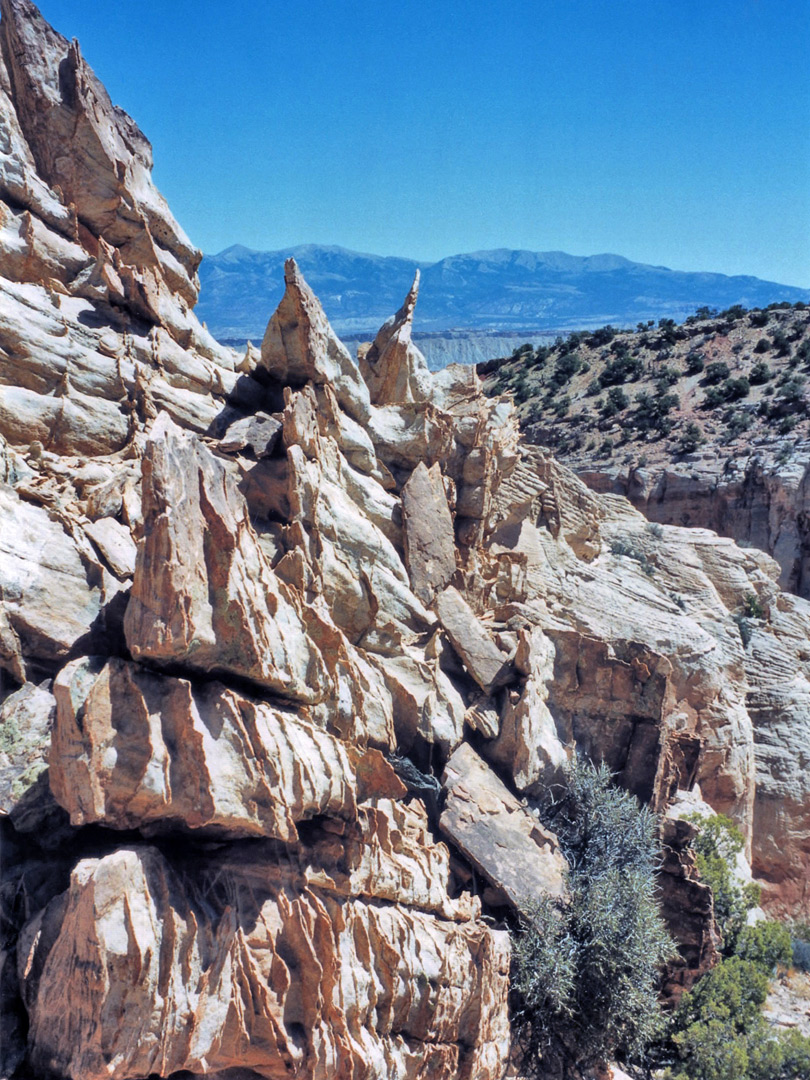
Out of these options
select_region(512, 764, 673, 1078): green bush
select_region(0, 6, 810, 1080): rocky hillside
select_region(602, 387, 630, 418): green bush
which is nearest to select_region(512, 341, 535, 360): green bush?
select_region(602, 387, 630, 418): green bush

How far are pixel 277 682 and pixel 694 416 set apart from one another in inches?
1748

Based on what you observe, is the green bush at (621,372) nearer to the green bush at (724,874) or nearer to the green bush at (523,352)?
the green bush at (523,352)

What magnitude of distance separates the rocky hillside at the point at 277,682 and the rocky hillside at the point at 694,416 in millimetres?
19688

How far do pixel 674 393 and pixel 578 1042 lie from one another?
45.3 metres

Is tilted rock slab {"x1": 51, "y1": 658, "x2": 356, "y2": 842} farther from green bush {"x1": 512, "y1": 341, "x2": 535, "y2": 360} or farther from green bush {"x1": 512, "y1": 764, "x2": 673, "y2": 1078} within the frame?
green bush {"x1": 512, "y1": 341, "x2": 535, "y2": 360}

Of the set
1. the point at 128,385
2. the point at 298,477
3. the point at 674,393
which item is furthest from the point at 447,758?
the point at 674,393

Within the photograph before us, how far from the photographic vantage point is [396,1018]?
10.1m

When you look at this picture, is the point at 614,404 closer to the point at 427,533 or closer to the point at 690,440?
the point at 690,440

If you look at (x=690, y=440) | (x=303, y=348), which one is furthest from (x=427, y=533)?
(x=690, y=440)

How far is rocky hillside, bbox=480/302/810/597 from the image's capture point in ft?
132

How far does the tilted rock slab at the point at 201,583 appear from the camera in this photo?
8.97 meters

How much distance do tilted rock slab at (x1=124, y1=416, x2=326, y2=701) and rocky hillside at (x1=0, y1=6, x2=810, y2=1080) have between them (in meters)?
0.04

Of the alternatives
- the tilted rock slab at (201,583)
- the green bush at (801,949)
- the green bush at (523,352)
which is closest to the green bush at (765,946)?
the green bush at (801,949)

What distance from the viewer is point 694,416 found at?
4894 centimetres
